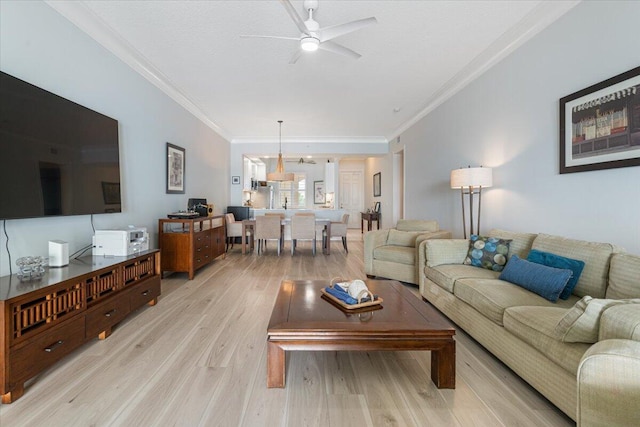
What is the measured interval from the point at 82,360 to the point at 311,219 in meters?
4.05

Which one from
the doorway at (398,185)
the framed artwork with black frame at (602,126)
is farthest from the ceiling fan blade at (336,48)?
the doorway at (398,185)

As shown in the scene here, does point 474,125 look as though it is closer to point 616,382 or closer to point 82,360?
point 616,382

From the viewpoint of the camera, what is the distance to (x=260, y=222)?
223 inches

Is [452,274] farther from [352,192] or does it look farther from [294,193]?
[352,192]

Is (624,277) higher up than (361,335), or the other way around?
(624,277)

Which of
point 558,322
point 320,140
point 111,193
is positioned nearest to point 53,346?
point 111,193

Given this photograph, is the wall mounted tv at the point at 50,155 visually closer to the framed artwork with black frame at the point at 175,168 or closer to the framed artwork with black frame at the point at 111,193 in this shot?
the framed artwork with black frame at the point at 111,193

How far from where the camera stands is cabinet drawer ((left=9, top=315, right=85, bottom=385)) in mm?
1498

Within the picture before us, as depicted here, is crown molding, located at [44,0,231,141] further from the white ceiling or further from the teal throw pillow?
the teal throw pillow

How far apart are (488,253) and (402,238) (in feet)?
4.64

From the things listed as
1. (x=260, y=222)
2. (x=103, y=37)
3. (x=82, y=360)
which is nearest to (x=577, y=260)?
(x=82, y=360)

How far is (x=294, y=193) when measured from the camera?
10.5 meters

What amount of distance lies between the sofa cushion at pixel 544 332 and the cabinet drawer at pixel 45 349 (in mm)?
2732

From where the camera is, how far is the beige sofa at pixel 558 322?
94 cm
